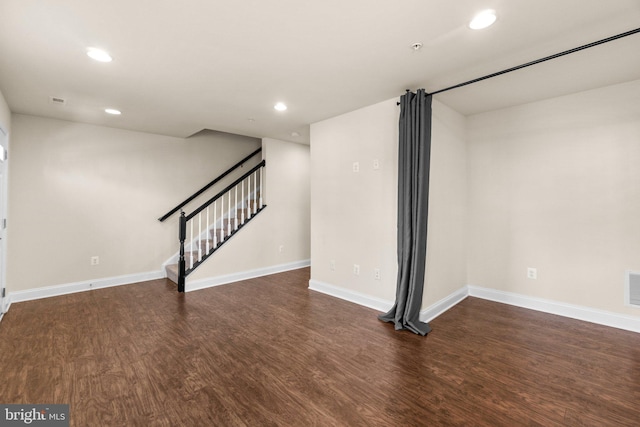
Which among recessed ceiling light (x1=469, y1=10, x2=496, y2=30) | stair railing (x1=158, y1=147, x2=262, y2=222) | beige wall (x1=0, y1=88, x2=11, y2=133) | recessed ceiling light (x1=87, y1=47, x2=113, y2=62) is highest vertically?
recessed ceiling light (x1=469, y1=10, x2=496, y2=30)

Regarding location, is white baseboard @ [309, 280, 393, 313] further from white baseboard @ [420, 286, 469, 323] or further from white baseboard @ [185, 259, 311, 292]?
white baseboard @ [185, 259, 311, 292]

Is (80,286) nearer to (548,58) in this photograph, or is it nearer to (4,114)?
(4,114)

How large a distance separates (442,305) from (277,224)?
3.16 meters

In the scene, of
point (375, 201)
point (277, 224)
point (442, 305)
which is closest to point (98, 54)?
point (375, 201)

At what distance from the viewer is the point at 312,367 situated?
236 cm

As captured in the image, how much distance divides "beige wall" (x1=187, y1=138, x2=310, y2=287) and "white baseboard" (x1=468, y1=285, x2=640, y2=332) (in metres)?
3.16

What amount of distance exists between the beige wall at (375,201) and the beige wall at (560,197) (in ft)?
1.02

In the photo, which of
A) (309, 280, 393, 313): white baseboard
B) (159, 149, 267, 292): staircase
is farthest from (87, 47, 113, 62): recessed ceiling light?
(309, 280, 393, 313): white baseboard

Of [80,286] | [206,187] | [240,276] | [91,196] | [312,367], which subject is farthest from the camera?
[206,187]

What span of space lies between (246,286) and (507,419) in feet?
11.9

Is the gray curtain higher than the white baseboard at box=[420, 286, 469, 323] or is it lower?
higher

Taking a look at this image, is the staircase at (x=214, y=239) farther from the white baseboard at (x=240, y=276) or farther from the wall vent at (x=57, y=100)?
the wall vent at (x=57, y=100)

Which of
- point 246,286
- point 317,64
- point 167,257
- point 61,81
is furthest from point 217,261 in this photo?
point 317,64

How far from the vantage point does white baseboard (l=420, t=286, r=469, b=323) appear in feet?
10.8
